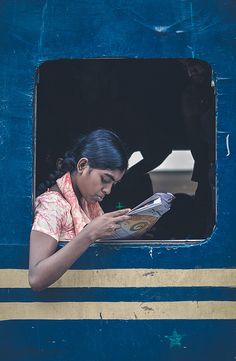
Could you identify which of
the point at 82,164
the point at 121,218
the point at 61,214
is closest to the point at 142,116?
the point at 82,164

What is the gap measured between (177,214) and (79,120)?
0.74m

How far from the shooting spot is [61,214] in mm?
3773

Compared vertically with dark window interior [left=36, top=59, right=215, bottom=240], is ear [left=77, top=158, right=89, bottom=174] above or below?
below

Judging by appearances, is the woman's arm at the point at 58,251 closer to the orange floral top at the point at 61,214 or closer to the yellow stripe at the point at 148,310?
the orange floral top at the point at 61,214

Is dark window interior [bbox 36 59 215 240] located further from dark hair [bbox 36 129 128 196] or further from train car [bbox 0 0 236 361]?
dark hair [bbox 36 129 128 196]

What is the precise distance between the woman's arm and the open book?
0.19ft

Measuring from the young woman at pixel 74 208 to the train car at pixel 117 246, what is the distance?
14 centimetres

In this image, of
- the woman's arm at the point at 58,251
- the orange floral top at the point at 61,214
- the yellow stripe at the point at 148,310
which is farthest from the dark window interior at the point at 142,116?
the woman's arm at the point at 58,251

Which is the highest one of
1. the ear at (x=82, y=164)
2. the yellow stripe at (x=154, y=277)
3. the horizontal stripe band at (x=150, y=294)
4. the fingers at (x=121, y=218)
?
the ear at (x=82, y=164)

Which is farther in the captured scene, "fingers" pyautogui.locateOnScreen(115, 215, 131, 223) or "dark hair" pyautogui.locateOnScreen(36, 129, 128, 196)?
"dark hair" pyautogui.locateOnScreen(36, 129, 128, 196)

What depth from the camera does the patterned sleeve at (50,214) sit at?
372 centimetres

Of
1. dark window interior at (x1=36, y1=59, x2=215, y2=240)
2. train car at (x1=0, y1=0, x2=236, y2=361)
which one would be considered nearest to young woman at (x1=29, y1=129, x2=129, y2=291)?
train car at (x1=0, y1=0, x2=236, y2=361)

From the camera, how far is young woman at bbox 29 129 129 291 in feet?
11.9

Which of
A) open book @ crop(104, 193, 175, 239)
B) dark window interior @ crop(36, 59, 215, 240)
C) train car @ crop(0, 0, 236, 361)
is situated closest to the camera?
open book @ crop(104, 193, 175, 239)
